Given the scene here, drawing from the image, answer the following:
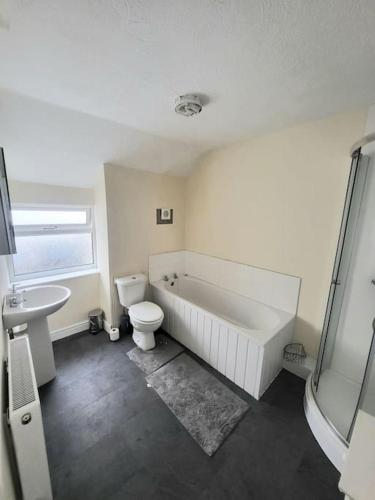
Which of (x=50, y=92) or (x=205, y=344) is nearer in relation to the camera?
(x=50, y=92)

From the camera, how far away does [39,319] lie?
1742 mm

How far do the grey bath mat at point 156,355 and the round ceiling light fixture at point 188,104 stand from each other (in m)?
2.25

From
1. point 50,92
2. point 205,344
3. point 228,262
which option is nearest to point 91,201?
point 50,92

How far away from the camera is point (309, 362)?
1924 mm

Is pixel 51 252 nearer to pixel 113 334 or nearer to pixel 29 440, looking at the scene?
pixel 113 334

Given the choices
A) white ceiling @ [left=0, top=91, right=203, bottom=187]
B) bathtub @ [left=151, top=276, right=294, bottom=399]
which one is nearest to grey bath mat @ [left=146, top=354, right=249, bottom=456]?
bathtub @ [left=151, top=276, right=294, bottom=399]

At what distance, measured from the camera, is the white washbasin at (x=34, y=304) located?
1527 mm

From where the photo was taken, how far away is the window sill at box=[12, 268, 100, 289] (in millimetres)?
2149

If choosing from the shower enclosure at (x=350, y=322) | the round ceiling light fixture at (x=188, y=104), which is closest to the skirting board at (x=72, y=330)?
the shower enclosure at (x=350, y=322)

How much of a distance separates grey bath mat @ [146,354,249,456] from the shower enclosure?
0.59 metres

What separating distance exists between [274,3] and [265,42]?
0.18 m

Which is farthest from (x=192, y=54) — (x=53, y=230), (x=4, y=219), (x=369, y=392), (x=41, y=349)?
(x=369, y=392)

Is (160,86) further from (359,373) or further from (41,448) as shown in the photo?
(359,373)

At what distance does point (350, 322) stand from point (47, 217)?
125 inches
